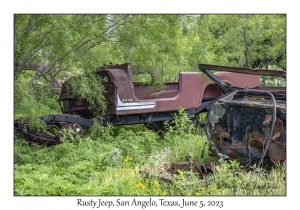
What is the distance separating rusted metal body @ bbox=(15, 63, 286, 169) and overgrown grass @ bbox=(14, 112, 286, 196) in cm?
31

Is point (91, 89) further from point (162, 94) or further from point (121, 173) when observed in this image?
point (121, 173)

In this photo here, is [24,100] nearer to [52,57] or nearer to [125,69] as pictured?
[52,57]

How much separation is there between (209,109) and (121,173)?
1810 mm

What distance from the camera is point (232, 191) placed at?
5355 millimetres

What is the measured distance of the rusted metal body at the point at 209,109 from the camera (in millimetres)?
6000

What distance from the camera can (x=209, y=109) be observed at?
6754 millimetres

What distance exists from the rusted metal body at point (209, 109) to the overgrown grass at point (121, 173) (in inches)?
12.1

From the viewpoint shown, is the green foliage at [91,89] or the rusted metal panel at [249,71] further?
the green foliage at [91,89]

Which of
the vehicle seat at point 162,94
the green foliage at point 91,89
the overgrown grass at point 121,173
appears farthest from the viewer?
the vehicle seat at point 162,94

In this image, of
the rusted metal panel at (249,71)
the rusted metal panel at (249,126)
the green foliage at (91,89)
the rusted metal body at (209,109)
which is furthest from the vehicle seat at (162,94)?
the rusted metal panel at (249,126)

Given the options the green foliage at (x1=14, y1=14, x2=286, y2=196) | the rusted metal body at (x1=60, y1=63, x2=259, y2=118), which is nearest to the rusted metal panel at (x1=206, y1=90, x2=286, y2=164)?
the green foliage at (x1=14, y1=14, x2=286, y2=196)

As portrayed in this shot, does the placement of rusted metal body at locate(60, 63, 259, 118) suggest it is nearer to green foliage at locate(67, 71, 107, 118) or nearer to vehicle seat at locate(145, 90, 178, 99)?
vehicle seat at locate(145, 90, 178, 99)

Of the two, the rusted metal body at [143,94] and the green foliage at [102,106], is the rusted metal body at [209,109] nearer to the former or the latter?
the rusted metal body at [143,94]

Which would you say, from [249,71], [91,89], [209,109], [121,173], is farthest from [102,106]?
[249,71]
